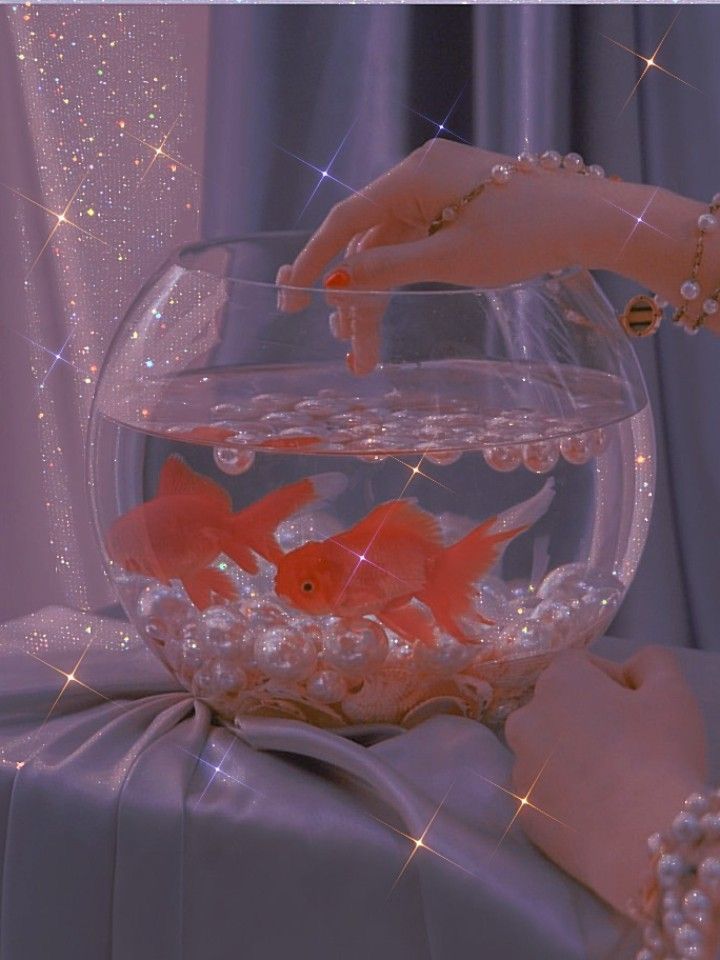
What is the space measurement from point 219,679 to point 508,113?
1.21m

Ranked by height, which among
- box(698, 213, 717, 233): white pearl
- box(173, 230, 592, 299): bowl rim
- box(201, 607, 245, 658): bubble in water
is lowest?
box(201, 607, 245, 658): bubble in water

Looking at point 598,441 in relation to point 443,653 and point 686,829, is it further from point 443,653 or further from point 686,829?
point 686,829

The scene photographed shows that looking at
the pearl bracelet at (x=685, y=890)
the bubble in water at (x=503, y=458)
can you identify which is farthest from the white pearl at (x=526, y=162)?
the pearl bracelet at (x=685, y=890)

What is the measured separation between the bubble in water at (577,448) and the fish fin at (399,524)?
107 mm

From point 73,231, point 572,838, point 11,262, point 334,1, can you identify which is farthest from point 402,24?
point 572,838

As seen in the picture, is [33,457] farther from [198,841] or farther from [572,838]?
[572,838]

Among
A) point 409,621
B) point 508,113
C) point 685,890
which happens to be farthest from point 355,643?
point 508,113

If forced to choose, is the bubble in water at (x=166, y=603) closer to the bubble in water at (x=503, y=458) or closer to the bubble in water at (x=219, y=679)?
the bubble in water at (x=219, y=679)

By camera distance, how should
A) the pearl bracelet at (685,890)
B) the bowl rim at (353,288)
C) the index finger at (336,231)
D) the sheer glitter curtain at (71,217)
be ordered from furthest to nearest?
1. the sheer glitter curtain at (71,217)
2. the index finger at (336,231)
3. the bowl rim at (353,288)
4. the pearl bracelet at (685,890)

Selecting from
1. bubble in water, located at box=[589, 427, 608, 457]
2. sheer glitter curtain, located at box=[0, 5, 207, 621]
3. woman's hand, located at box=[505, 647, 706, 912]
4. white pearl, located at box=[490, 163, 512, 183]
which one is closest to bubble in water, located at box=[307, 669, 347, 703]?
woman's hand, located at box=[505, 647, 706, 912]

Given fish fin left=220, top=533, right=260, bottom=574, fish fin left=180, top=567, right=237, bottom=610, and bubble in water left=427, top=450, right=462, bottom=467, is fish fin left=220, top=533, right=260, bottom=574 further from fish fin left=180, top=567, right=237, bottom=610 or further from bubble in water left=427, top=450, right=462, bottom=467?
bubble in water left=427, top=450, right=462, bottom=467

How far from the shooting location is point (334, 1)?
5.64 feet

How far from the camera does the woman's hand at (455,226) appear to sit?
0.76m

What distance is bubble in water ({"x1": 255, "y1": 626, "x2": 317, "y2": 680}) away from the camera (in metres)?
0.71
